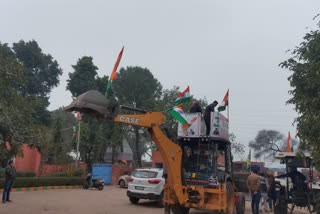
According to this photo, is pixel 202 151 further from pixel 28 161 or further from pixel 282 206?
pixel 28 161

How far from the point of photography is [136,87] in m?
39.4

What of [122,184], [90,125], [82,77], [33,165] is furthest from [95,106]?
[82,77]

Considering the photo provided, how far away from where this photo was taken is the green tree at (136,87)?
126 feet

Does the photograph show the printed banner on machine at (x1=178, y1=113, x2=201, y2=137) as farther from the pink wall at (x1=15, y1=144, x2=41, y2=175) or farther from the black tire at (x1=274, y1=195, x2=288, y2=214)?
the pink wall at (x1=15, y1=144, x2=41, y2=175)

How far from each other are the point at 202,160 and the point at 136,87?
30.5 meters

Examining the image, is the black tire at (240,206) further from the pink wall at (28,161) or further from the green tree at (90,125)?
the green tree at (90,125)

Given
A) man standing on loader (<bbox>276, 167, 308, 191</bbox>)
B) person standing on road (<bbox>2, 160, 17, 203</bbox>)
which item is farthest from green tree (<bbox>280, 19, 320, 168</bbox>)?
person standing on road (<bbox>2, 160, 17, 203</bbox>)

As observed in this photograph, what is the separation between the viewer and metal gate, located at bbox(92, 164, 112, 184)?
84.2 feet

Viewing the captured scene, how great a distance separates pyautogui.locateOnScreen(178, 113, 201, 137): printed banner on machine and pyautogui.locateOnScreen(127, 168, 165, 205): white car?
3.56m

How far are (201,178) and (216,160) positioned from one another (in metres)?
0.72

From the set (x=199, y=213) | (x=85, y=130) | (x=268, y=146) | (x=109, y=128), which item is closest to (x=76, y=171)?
(x=85, y=130)

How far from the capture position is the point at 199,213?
447 inches

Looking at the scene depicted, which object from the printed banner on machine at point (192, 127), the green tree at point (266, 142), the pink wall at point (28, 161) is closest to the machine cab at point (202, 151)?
the printed banner on machine at point (192, 127)

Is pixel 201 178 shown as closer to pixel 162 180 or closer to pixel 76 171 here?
pixel 162 180
